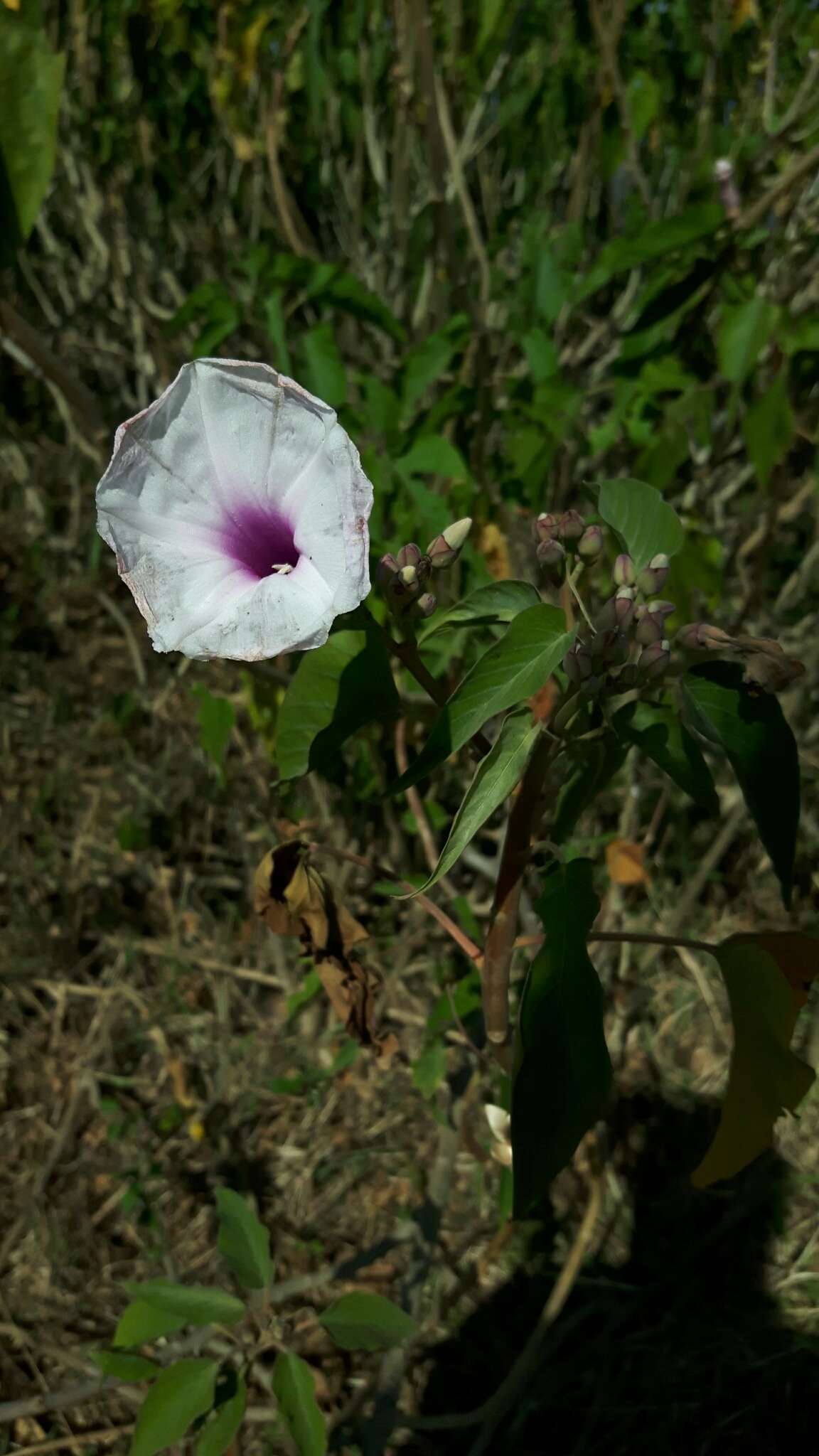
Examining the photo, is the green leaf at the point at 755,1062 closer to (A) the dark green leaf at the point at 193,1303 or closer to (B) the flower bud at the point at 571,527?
(B) the flower bud at the point at 571,527

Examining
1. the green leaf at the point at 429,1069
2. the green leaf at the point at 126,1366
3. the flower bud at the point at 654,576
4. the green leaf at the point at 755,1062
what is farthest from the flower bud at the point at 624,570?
the green leaf at the point at 126,1366

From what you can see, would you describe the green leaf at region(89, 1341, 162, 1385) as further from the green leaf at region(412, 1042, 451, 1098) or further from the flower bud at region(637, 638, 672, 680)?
the flower bud at region(637, 638, 672, 680)

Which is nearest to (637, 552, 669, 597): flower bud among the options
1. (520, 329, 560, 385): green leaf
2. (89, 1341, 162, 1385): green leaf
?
(520, 329, 560, 385): green leaf

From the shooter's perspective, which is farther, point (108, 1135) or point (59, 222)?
point (59, 222)

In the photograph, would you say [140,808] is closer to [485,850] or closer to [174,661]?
[174,661]

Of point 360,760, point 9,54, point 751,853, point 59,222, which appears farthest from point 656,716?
point 59,222

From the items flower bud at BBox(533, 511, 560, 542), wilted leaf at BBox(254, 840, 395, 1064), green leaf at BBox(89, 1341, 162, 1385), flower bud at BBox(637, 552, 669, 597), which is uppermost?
flower bud at BBox(533, 511, 560, 542)

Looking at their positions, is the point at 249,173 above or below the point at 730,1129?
above
